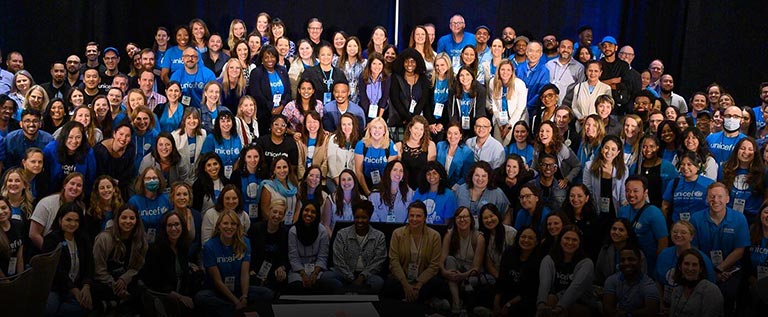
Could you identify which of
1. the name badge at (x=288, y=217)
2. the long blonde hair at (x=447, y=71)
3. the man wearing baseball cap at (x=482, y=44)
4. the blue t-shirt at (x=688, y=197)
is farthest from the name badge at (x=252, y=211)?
the blue t-shirt at (x=688, y=197)

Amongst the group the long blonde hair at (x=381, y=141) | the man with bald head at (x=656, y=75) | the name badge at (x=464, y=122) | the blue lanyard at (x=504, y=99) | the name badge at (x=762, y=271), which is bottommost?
the name badge at (x=762, y=271)

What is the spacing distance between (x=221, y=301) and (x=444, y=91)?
3.52 m

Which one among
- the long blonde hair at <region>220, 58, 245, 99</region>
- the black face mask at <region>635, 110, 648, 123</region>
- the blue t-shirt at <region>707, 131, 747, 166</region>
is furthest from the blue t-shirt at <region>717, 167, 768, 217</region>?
A: the long blonde hair at <region>220, 58, 245, 99</region>

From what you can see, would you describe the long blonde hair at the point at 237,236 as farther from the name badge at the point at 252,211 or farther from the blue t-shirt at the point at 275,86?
the blue t-shirt at the point at 275,86

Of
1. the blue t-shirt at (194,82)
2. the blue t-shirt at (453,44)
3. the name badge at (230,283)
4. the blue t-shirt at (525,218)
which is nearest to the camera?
the name badge at (230,283)

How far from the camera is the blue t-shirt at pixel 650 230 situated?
8.09 meters

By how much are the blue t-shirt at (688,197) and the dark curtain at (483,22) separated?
4377 mm

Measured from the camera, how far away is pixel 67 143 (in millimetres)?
8422

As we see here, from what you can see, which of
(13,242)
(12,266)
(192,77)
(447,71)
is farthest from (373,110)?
(12,266)

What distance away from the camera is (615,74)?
430 inches

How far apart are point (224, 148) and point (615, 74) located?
4396 mm

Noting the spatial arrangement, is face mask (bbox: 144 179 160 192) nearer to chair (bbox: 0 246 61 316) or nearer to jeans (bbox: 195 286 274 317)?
jeans (bbox: 195 286 274 317)

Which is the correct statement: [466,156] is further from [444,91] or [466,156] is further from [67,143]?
[67,143]

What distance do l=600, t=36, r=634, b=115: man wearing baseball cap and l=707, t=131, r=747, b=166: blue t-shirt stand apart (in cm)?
127
